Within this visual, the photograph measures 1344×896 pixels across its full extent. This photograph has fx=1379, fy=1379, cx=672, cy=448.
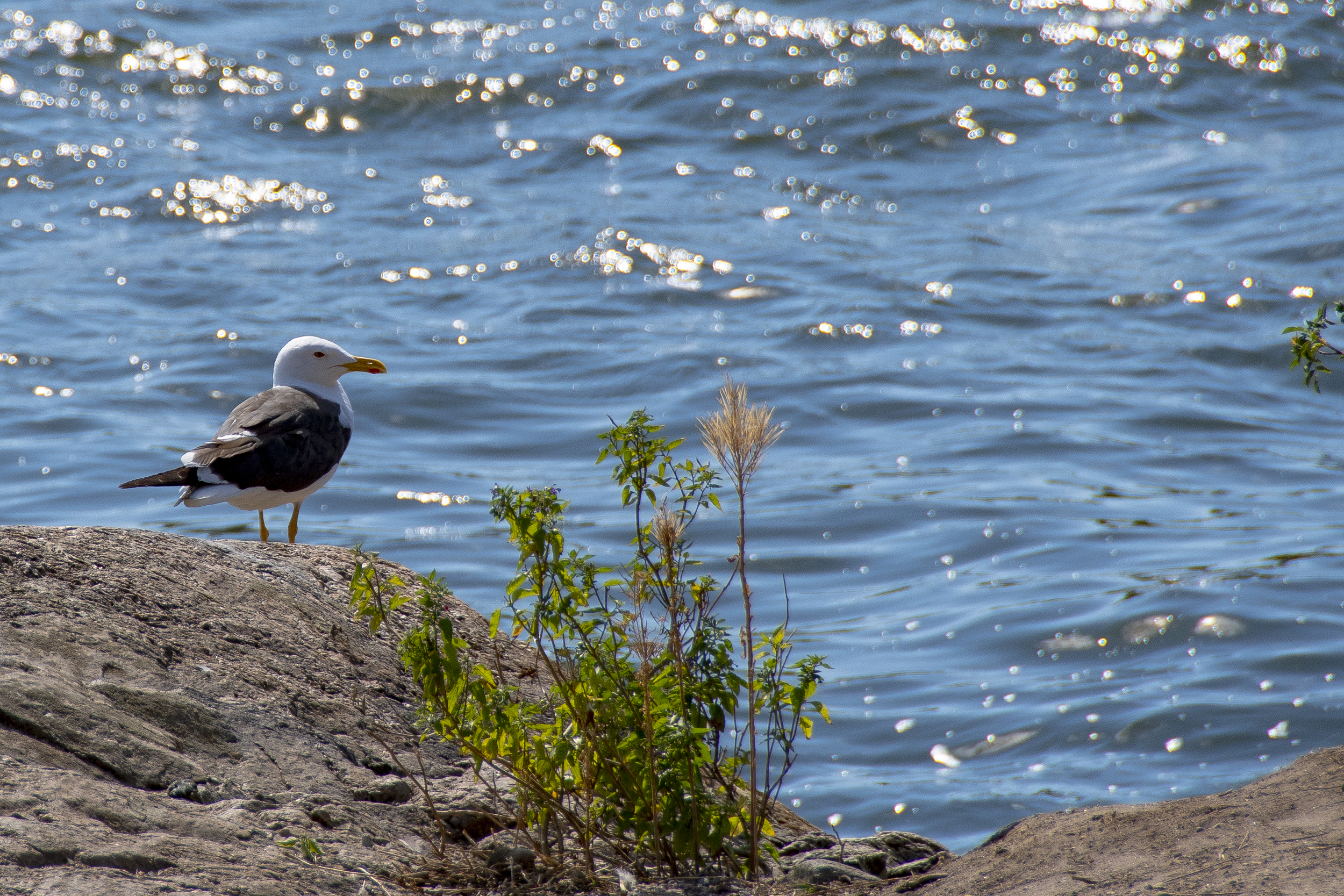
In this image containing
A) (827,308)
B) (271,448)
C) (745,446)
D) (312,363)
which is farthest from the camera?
(827,308)

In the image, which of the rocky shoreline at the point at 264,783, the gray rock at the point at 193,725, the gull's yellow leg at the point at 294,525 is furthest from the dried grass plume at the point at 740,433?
the gull's yellow leg at the point at 294,525

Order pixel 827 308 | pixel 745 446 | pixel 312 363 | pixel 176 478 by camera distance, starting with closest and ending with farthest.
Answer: pixel 745 446, pixel 176 478, pixel 312 363, pixel 827 308

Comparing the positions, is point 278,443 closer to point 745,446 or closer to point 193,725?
point 193,725

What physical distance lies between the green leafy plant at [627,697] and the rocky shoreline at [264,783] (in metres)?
0.18

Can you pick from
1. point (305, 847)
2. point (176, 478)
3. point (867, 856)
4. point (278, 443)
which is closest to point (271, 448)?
point (278, 443)

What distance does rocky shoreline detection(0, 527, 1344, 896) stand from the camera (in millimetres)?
3500

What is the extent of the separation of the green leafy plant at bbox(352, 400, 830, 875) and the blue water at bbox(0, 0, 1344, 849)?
2.65 m

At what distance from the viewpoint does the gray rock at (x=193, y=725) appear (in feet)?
11.4

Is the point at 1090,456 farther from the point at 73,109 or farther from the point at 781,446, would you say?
the point at 73,109

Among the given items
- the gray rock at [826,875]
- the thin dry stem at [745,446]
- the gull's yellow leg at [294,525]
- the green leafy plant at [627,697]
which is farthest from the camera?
the gull's yellow leg at [294,525]

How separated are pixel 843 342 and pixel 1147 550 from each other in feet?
17.5

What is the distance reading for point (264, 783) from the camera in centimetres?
413

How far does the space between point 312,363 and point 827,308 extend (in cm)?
858

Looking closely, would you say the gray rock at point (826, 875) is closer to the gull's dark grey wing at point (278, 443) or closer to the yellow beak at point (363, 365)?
the gull's dark grey wing at point (278, 443)
